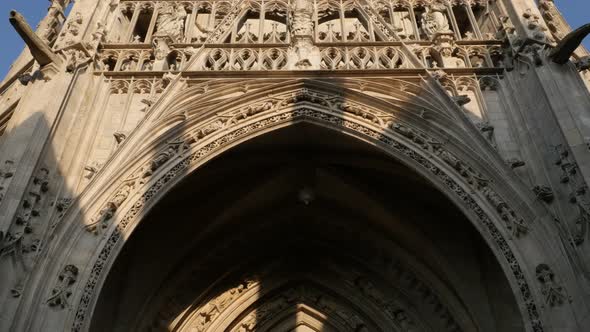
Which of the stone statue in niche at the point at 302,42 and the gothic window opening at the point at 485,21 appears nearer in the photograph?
the stone statue in niche at the point at 302,42

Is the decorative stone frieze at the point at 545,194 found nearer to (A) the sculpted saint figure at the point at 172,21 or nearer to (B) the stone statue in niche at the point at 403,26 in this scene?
(B) the stone statue in niche at the point at 403,26

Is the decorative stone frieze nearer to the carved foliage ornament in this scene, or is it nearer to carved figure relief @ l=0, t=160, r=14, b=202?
the carved foliage ornament

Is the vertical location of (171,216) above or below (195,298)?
above

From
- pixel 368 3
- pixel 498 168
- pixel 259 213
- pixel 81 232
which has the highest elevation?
pixel 368 3

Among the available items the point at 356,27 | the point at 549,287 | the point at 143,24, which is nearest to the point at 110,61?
the point at 143,24

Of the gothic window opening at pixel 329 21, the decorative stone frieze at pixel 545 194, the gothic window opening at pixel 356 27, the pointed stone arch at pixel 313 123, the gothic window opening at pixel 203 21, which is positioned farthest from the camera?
the gothic window opening at pixel 329 21

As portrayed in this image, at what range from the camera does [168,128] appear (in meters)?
10.1

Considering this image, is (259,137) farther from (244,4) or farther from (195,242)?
(244,4)

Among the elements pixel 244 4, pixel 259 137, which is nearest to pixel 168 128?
pixel 259 137

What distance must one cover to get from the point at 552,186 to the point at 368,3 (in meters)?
6.00

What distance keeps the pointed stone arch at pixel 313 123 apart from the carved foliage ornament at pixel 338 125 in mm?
14

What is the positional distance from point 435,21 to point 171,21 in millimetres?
4933

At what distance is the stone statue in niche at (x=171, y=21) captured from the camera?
1194 cm

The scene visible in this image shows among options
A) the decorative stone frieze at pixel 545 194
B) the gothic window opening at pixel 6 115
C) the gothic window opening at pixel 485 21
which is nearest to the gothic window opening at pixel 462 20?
the gothic window opening at pixel 485 21
